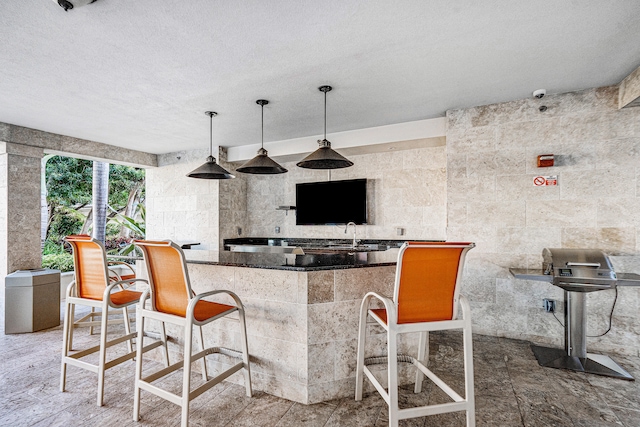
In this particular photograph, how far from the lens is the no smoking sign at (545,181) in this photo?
3.36m

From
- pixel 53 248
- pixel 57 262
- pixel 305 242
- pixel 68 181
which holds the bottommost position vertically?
pixel 57 262

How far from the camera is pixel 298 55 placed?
101 inches

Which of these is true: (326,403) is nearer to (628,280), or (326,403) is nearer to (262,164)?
(262,164)

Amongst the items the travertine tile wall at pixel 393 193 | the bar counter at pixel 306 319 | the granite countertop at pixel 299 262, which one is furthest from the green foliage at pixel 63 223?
the bar counter at pixel 306 319

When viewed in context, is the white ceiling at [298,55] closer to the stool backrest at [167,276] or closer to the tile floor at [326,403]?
the stool backrest at [167,276]

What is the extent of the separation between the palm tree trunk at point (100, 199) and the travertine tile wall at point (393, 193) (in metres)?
3.15

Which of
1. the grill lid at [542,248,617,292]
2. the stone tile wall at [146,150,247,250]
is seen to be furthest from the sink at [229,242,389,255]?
the grill lid at [542,248,617,292]

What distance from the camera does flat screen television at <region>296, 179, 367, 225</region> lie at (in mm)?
5082

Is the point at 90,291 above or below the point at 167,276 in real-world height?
below

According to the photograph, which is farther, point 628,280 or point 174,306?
point 628,280

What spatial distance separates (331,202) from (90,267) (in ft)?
11.6

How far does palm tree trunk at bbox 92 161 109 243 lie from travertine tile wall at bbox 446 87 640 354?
19.6ft

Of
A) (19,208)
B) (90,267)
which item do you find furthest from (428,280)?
(19,208)

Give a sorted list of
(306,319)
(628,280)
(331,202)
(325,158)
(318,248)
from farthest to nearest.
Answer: (331,202) → (318,248) → (325,158) → (628,280) → (306,319)
